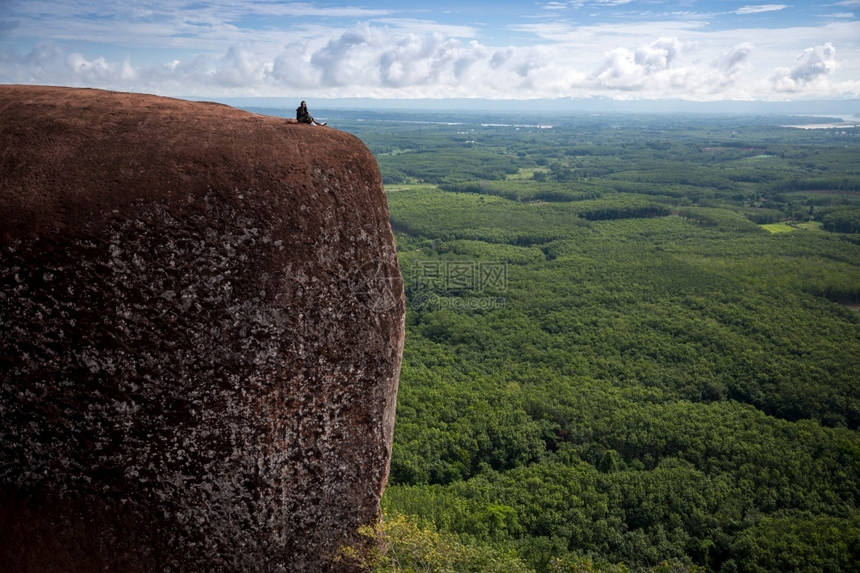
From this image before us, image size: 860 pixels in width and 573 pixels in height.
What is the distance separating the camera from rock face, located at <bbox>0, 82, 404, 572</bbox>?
11.4 metres

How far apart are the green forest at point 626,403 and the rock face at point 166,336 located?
3616 millimetres

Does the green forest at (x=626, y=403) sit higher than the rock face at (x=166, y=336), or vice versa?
the rock face at (x=166, y=336)

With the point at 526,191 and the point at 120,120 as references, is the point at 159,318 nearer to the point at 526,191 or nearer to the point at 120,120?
the point at 120,120

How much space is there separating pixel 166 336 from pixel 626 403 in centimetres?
4128

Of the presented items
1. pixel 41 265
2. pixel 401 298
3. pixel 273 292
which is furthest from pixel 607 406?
pixel 41 265

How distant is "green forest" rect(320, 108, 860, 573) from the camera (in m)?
31.1

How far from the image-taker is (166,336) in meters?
11.6

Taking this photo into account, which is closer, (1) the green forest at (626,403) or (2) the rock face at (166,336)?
(2) the rock face at (166,336)

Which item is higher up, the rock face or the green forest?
the rock face

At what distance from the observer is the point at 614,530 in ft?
106

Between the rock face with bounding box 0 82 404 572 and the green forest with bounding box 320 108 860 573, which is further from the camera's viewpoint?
the green forest with bounding box 320 108 860 573

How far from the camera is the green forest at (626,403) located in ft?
102

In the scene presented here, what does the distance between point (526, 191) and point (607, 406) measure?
351 ft

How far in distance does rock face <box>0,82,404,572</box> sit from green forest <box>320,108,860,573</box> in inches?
142
